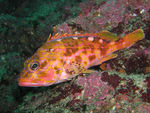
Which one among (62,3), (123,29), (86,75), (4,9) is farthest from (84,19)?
(4,9)

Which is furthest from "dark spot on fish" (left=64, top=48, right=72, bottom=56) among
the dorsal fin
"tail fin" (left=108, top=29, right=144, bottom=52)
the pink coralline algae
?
"tail fin" (left=108, top=29, right=144, bottom=52)

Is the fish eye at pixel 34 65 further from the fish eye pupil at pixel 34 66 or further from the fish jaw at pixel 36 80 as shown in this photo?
the fish jaw at pixel 36 80

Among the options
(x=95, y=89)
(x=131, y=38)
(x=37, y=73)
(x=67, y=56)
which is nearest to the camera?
(x=95, y=89)

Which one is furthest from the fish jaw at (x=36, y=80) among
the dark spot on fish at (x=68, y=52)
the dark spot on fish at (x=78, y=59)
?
the dark spot on fish at (x=78, y=59)

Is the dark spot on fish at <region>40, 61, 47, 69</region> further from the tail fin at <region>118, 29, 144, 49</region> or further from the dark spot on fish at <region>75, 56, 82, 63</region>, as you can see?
the tail fin at <region>118, 29, 144, 49</region>

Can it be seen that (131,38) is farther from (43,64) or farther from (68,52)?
(43,64)

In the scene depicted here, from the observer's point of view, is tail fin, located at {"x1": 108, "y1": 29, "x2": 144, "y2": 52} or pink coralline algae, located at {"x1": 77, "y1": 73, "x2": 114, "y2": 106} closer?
pink coralline algae, located at {"x1": 77, "y1": 73, "x2": 114, "y2": 106}

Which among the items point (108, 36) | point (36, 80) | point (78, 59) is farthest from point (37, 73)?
point (108, 36)

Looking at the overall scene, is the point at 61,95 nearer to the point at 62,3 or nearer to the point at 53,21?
the point at 53,21
